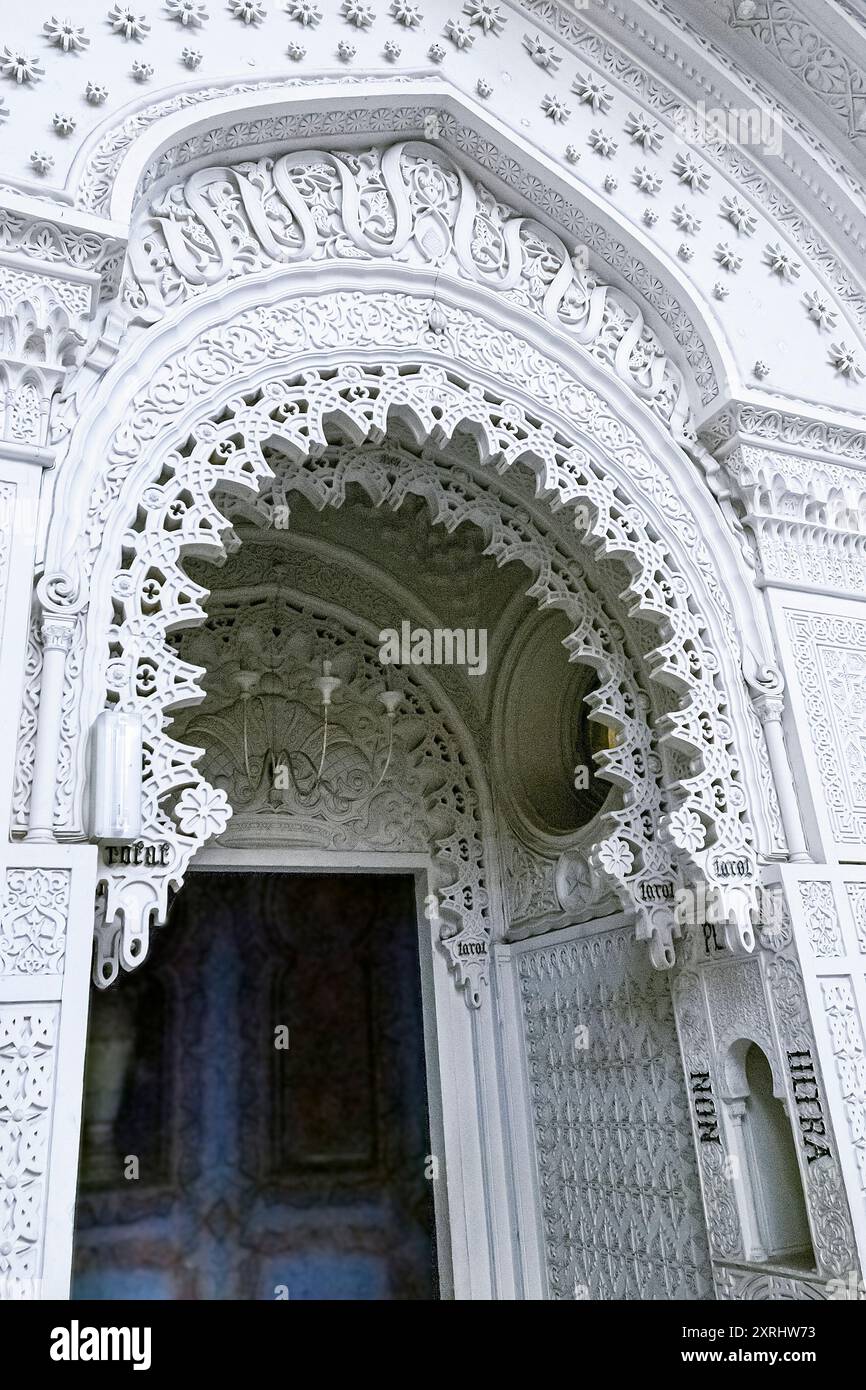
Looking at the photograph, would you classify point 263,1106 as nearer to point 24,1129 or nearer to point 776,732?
point 776,732

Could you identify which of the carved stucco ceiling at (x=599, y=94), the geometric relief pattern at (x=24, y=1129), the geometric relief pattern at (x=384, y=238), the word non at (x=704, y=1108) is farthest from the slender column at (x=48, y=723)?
the word non at (x=704, y=1108)

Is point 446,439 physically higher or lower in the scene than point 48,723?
higher

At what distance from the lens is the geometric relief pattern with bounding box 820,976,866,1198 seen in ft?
8.82

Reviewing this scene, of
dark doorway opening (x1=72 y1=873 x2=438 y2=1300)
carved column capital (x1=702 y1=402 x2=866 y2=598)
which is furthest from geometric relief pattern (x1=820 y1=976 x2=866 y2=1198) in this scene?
dark doorway opening (x1=72 y1=873 x2=438 y2=1300)

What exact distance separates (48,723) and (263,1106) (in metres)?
4.28

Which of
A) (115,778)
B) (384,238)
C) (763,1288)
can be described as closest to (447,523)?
(384,238)

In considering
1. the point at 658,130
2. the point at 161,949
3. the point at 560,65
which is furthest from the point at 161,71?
the point at 161,949

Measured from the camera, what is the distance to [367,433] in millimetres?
2914

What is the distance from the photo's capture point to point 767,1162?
302cm

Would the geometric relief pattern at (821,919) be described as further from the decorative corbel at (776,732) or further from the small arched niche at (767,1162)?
the small arched niche at (767,1162)

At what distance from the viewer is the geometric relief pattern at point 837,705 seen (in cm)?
305

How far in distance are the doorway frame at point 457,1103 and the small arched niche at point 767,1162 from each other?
1.20m

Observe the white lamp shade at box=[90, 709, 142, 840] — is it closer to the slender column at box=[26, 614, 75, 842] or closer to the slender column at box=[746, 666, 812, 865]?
the slender column at box=[26, 614, 75, 842]

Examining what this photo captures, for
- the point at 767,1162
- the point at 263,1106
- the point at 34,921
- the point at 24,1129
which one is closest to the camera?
the point at 24,1129
